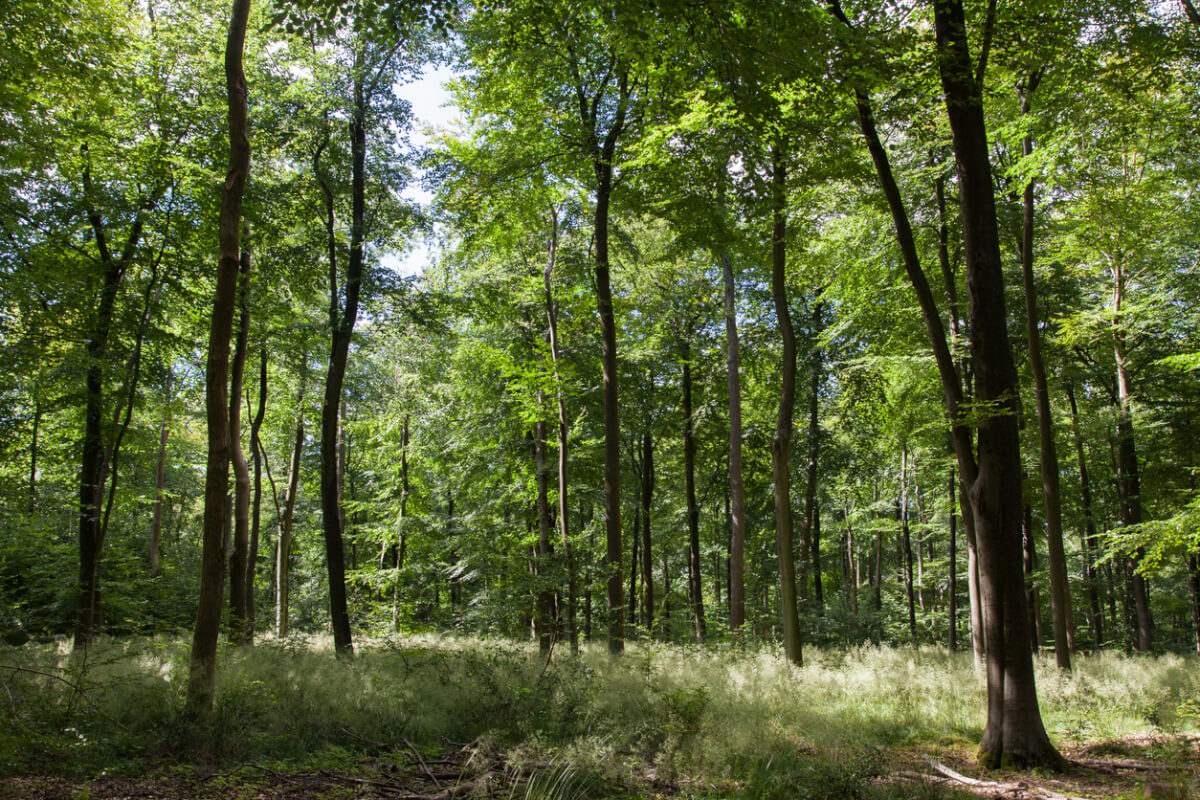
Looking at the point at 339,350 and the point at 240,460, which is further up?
the point at 339,350

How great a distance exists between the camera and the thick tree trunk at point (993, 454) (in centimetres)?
683

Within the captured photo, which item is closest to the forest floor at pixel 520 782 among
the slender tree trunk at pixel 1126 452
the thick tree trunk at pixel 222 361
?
the thick tree trunk at pixel 222 361

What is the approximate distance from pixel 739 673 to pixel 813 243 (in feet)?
28.1

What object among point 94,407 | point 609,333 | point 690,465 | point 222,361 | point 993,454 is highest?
point 609,333

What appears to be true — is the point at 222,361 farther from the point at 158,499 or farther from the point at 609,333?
the point at 158,499

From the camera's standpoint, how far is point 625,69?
896 cm

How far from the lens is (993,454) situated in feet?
23.5

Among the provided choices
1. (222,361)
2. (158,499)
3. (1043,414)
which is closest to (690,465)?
(1043,414)

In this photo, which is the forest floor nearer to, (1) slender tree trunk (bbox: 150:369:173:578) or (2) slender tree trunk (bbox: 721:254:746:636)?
(2) slender tree trunk (bbox: 721:254:746:636)

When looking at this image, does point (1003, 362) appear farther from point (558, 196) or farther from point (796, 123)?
point (558, 196)

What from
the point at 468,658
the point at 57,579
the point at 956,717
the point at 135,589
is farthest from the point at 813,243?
the point at 135,589

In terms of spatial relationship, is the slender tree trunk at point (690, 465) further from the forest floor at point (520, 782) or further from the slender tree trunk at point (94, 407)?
the forest floor at point (520, 782)

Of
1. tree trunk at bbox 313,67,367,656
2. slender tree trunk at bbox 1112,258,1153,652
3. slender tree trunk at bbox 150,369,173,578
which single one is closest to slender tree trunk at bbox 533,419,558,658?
tree trunk at bbox 313,67,367,656

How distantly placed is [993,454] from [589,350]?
11975mm
